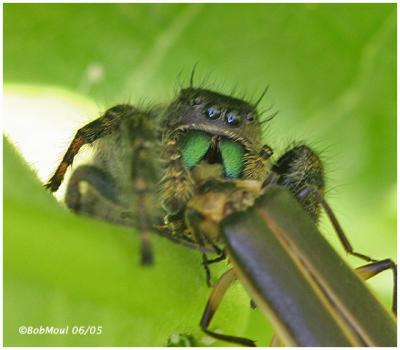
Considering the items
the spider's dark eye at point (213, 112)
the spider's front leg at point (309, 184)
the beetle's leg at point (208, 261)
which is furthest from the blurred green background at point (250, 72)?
the beetle's leg at point (208, 261)

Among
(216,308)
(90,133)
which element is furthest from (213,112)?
(216,308)

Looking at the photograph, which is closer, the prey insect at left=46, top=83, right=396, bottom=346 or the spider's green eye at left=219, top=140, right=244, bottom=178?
the prey insect at left=46, top=83, right=396, bottom=346

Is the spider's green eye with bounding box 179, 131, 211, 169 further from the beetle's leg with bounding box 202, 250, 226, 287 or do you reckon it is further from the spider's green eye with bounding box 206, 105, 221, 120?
the beetle's leg with bounding box 202, 250, 226, 287

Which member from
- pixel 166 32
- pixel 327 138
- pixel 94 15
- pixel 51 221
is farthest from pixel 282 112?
pixel 51 221

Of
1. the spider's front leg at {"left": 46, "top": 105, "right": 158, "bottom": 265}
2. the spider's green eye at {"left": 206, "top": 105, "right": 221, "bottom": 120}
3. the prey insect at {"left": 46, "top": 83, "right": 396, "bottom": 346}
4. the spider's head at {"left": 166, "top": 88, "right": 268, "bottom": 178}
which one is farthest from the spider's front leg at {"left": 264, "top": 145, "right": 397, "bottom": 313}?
the spider's front leg at {"left": 46, "top": 105, "right": 158, "bottom": 265}

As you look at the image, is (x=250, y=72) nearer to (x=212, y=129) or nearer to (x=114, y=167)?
(x=212, y=129)

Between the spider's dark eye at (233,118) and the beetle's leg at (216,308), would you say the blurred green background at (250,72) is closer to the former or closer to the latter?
the spider's dark eye at (233,118)

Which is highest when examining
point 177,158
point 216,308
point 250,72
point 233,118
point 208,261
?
point 250,72

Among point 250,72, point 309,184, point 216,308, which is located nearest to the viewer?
point 216,308
